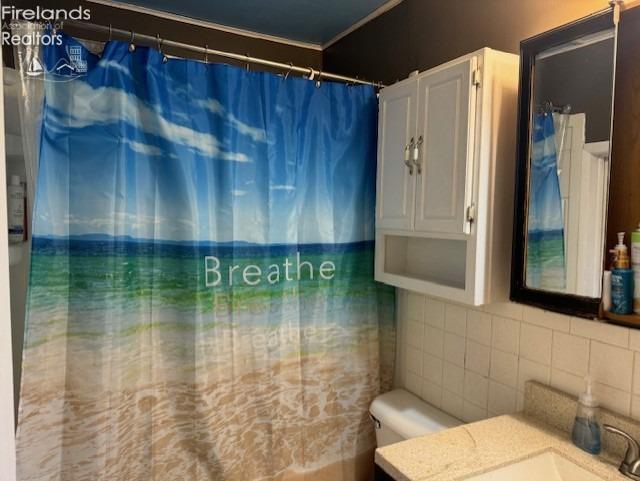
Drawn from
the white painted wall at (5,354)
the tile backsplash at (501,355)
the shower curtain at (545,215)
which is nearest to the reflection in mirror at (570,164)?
the shower curtain at (545,215)

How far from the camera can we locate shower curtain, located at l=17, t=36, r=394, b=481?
1368 millimetres

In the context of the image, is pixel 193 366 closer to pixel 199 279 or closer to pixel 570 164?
pixel 199 279

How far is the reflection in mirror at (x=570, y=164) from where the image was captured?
3.70 feet

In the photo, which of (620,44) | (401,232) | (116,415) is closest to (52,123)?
(116,415)

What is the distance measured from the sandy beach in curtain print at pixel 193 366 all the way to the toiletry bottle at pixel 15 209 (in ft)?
0.52

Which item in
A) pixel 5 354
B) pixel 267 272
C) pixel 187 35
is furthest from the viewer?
pixel 187 35

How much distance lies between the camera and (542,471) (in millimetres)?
1122

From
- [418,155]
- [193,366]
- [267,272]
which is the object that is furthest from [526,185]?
[193,366]

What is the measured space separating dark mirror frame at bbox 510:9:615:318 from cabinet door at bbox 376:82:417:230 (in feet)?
1.25

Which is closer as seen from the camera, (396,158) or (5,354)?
(5,354)

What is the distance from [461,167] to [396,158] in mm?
358

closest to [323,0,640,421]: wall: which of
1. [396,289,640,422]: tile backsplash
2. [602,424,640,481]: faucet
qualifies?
[396,289,640,422]: tile backsplash

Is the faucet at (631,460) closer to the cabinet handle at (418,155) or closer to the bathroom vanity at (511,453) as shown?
the bathroom vanity at (511,453)

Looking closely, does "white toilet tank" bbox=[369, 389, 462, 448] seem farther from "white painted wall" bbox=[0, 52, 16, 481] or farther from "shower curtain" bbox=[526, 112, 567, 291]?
"white painted wall" bbox=[0, 52, 16, 481]
